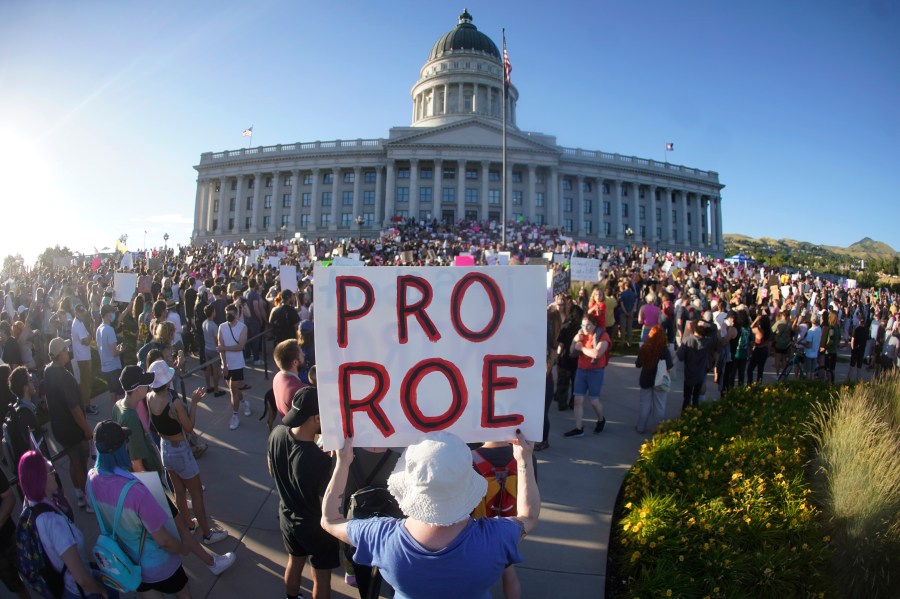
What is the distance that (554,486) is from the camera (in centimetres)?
584

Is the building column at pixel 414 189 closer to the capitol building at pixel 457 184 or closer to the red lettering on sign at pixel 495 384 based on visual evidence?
the capitol building at pixel 457 184

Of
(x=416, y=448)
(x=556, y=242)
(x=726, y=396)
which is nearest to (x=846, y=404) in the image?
(x=726, y=396)

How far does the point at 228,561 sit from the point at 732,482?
15.5 feet

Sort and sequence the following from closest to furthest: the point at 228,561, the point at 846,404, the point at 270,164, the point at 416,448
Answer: the point at 416,448, the point at 228,561, the point at 846,404, the point at 270,164

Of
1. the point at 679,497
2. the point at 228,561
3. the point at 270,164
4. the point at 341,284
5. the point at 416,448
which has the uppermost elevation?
the point at 270,164

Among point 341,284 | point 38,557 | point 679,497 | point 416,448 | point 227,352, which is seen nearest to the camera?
point 416,448

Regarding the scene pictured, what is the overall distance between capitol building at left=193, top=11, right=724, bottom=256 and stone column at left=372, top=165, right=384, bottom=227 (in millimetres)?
135

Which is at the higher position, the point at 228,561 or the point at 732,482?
the point at 732,482

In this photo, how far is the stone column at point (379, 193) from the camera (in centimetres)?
6556

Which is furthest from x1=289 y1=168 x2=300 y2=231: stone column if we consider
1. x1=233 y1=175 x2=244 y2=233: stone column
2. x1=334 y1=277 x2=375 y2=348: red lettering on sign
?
x1=334 y1=277 x2=375 y2=348: red lettering on sign

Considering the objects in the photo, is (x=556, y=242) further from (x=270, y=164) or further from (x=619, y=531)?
(x=270, y=164)

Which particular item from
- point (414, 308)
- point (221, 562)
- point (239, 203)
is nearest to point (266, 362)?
point (221, 562)

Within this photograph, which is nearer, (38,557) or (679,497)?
(38,557)

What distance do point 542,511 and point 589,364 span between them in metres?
2.57
